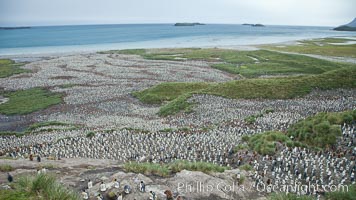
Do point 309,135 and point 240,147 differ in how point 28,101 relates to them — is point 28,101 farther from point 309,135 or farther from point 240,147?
point 309,135

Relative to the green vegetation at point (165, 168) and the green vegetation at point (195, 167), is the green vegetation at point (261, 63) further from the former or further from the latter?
the green vegetation at point (165, 168)

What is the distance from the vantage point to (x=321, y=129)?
23484mm

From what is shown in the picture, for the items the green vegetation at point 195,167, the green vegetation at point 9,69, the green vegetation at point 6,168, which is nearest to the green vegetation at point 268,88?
the green vegetation at point 195,167

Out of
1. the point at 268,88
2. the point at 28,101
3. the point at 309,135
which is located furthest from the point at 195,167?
the point at 28,101

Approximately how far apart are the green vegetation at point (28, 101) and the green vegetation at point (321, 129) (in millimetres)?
43889

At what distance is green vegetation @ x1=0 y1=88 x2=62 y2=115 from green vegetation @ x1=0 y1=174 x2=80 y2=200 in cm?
4402

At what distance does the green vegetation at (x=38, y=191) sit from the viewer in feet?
34.1

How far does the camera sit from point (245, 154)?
2211cm

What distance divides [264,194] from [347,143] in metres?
10.7

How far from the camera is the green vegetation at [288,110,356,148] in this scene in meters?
22.7

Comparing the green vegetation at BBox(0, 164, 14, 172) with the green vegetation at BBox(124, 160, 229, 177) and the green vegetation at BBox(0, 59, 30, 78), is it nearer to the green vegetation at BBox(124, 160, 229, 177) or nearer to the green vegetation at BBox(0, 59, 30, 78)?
the green vegetation at BBox(124, 160, 229, 177)

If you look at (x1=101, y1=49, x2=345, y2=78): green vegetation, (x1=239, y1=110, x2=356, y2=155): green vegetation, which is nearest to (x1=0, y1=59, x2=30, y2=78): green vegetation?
(x1=101, y1=49, x2=345, y2=78): green vegetation

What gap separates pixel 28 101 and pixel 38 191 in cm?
5150

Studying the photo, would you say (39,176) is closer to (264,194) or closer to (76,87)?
(264,194)
